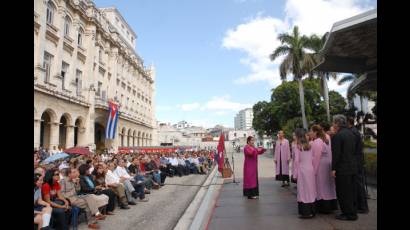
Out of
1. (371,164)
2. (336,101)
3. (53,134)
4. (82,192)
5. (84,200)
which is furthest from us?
(336,101)

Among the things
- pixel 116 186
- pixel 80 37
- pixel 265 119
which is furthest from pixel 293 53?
pixel 116 186

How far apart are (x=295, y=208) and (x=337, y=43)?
5.58m

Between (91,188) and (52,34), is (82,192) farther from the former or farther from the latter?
(52,34)

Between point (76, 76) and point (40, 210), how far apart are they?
2516 centimetres

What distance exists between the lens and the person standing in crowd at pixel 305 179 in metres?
6.38

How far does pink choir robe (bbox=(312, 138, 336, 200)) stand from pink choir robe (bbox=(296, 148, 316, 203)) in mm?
183

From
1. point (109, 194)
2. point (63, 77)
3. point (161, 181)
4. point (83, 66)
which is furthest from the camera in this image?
point (83, 66)

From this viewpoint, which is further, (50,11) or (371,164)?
(50,11)

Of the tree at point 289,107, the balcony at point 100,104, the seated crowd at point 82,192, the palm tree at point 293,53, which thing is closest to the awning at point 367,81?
the seated crowd at point 82,192

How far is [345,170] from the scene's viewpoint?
20.0ft
